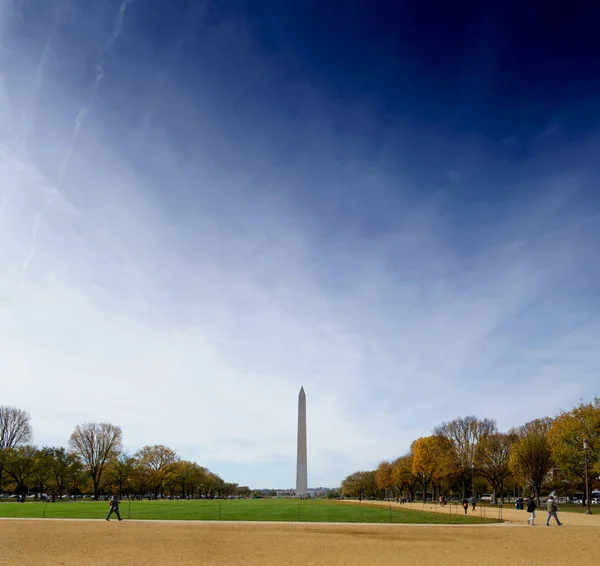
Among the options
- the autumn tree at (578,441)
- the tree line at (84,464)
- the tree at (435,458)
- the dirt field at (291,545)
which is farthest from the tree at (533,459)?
the tree line at (84,464)

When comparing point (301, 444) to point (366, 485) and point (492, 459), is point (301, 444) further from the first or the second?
point (366, 485)

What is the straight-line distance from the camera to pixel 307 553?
71.5 feet

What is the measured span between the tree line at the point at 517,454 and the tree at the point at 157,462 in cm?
5832

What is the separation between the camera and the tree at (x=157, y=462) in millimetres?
129000

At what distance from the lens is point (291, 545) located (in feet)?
80.8

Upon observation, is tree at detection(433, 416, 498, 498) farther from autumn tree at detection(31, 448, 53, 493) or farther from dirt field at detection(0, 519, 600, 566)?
autumn tree at detection(31, 448, 53, 493)

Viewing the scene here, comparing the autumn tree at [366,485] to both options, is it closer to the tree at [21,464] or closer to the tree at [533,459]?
the tree at [533,459]

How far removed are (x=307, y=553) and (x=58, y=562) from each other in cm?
991

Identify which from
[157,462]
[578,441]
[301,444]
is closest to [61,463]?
[157,462]

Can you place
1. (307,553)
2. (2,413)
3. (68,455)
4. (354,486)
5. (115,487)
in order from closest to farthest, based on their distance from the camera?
(307,553) → (2,413) → (68,455) → (115,487) → (354,486)

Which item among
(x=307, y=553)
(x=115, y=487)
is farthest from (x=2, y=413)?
(x=307, y=553)

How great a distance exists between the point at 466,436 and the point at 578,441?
32.8 metres

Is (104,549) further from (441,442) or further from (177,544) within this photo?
(441,442)

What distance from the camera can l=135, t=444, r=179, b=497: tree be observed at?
423ft
